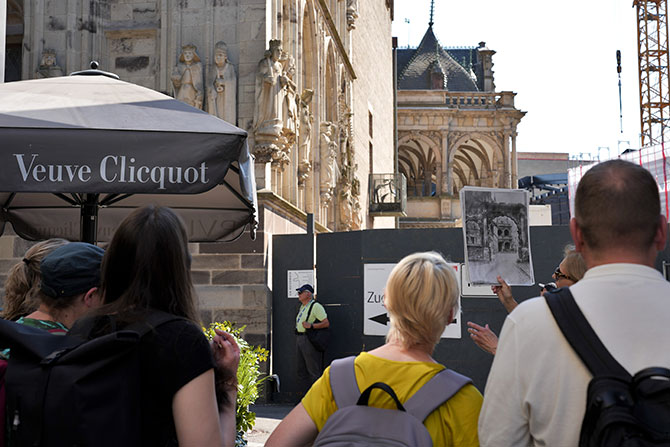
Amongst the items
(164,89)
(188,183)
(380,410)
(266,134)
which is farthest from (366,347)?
(380,410)

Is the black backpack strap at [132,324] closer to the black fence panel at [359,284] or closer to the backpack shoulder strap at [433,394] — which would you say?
the backpack shoulder strap at [433,394]

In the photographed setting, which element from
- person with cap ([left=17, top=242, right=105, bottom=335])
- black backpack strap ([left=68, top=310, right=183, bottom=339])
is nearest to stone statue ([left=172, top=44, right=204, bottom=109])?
person with cap ([left=17, top=242, right=105, bottom=335])

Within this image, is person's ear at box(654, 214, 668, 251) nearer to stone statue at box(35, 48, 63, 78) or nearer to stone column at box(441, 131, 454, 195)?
stone statue at box(35, 48, 63, 78)

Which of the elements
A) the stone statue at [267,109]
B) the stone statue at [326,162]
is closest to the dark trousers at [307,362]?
the stone statue at [267,109]

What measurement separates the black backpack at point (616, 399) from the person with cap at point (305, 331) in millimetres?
10493

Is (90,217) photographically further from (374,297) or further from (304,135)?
(304,135)

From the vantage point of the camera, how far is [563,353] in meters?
2.04

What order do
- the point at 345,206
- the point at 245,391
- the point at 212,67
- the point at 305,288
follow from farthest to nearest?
1. the point at 345,206
2. the point at 212,67
3. the point at 305,288
4. the point at 245,391

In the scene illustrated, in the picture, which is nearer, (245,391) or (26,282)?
(26,282)

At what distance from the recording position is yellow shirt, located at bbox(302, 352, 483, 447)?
2.51 meters

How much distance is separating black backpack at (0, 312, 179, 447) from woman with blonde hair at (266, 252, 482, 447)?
60 centimetres

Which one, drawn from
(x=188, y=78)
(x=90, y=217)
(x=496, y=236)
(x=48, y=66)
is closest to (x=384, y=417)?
(x=496, y=236)

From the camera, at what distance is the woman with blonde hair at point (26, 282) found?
11.1ft

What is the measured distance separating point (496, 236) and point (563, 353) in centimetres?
261
